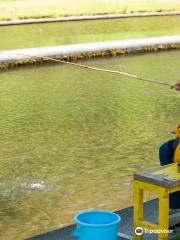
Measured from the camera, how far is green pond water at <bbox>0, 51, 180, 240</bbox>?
664 centimetres

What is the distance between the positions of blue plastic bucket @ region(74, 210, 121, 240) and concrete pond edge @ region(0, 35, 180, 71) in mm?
11570

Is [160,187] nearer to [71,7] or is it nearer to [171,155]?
[171,155]

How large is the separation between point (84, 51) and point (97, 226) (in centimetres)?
1380

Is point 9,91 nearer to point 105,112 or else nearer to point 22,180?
point 105,112

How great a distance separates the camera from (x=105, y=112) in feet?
35.9

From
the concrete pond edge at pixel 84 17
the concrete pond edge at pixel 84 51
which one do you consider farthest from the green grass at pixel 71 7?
the concrete pond edge at pixel 84 51

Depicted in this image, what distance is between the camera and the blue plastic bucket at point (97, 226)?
436 cm

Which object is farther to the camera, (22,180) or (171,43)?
(171,43)

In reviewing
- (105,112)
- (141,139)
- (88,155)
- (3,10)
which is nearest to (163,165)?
(88,155)

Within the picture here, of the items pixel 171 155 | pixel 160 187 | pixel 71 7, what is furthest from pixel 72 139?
pixel 71 7

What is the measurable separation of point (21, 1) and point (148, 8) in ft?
19.8

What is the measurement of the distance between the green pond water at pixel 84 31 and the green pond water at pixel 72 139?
247 inches

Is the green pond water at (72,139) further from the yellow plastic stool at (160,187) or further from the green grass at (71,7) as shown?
the green grass at (71,7)

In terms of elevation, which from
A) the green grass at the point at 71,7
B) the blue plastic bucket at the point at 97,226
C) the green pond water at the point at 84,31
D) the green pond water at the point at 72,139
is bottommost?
the green pond water at the point at 72,139
